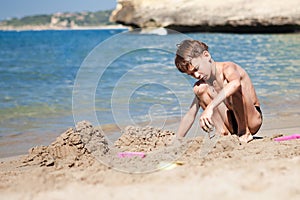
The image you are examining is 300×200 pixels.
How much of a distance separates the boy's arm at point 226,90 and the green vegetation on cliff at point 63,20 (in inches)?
4105

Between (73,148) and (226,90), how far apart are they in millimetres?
1242

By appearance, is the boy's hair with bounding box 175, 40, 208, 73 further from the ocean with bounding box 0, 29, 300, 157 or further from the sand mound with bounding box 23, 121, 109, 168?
the sand mound with bounding box 23, 121, 109, 168

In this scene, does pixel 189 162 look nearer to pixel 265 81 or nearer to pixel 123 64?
pixel 265 81

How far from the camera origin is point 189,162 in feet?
9.69

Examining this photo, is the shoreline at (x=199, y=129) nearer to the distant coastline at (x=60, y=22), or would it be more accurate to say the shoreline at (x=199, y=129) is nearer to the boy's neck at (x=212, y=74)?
the boy's neck at (x=212, y=74)

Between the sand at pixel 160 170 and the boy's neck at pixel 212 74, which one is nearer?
the sand at pixel 160 170

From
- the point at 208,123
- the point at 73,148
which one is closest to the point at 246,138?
the point at 208,123

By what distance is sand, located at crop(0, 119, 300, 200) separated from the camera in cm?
222

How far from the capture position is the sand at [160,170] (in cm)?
222

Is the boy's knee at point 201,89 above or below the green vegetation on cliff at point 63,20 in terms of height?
above

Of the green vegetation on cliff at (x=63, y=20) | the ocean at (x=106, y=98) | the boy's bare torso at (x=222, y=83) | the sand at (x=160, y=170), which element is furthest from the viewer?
the green vegetation on cliff at (x=63, y=20)

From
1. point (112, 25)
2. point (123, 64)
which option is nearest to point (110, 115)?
point (123, 64)

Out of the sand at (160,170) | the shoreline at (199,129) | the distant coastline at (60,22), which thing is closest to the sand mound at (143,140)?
the sand at (160,170)

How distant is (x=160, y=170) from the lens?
2.71 meters
